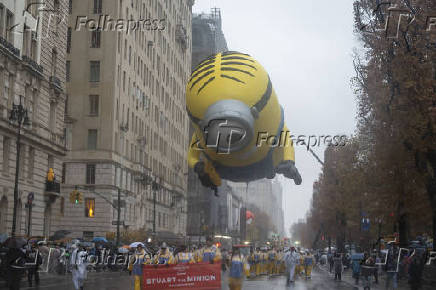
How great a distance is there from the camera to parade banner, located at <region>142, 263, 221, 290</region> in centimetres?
1789

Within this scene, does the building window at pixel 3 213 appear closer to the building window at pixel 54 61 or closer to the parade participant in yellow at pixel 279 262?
the building window at pixel 54 61

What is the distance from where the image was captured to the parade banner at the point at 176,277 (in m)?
17.9

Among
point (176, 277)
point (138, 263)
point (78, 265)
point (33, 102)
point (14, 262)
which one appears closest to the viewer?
point (14, 262)

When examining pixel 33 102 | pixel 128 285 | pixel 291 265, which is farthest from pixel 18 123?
pixel 291 265

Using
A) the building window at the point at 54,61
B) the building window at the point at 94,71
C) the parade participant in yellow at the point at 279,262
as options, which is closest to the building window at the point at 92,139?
the building window at the point at 94,71

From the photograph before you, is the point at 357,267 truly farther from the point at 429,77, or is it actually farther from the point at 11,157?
the point at 11,157

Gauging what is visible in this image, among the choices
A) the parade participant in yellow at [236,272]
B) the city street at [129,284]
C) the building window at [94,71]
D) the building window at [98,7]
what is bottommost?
the city street at [129,284]

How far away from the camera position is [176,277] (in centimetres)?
1803

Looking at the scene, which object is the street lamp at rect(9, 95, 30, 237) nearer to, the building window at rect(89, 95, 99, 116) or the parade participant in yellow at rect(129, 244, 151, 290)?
the parade participant in yellow at rect(129, 244, 151, 290)

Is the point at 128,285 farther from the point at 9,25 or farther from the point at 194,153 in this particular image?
the point at 9,25

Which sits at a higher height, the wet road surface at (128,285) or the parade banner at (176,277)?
the parade banner at (176,277)

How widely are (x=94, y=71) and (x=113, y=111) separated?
4.33m

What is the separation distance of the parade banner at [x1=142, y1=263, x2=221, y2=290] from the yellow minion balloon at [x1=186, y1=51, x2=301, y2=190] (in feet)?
22.1

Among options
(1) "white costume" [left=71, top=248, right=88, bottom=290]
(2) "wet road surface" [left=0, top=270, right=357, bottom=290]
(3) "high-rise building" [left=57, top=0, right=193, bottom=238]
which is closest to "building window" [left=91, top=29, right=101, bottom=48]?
(3) "high-rise building" [left=57, top=0, right=193, bottom=238]
